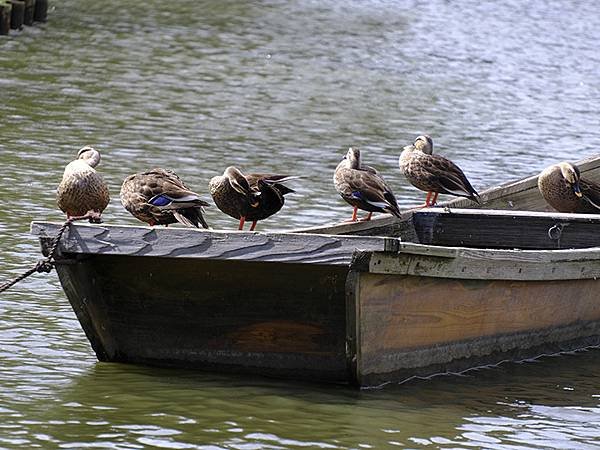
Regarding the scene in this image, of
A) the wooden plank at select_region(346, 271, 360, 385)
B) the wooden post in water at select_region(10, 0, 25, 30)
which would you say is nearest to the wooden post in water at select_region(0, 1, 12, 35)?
the wooden post in water at select_region(10, 0, 25, 30)

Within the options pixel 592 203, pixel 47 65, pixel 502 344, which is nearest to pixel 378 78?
pixel 47 65

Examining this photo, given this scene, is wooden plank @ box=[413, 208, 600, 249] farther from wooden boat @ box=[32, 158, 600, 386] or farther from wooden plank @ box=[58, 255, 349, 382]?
wooden plank @ box=[58, 255, 349, 382]

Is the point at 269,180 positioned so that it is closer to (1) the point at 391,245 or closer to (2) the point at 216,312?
(2) the point at 216,312

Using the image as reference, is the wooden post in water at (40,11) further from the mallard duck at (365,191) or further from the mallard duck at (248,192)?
the mallard duck at (248,192)

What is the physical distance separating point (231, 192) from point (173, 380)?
136 cm

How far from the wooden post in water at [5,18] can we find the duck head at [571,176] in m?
18.3

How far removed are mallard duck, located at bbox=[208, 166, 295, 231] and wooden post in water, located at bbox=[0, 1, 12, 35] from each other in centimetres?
1961

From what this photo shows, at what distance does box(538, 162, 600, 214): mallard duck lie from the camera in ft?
41.1

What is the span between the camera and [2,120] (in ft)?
66.3

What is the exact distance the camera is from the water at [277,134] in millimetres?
8922

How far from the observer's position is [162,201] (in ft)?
33.0

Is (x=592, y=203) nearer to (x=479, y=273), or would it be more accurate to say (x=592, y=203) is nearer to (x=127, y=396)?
(x=479, y=273)

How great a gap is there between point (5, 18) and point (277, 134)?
33.3 ft

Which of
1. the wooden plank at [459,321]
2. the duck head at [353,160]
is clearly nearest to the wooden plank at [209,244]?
the wooden plank at [459,321]
